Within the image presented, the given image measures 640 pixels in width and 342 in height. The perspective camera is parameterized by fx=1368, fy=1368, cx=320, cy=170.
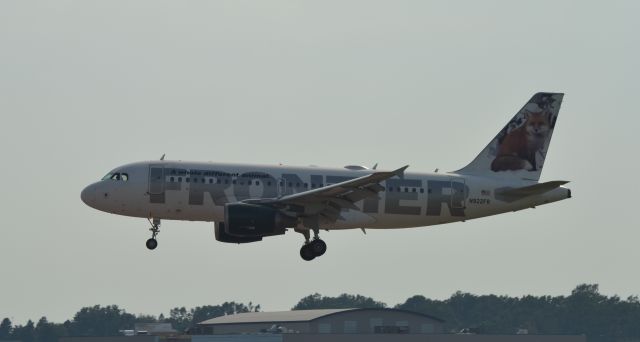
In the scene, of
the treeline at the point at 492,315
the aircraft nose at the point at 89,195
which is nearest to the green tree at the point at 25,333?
the treeline at the point at 492,315

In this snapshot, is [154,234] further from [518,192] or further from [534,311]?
[534,311]

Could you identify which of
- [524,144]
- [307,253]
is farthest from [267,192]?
[524,144]

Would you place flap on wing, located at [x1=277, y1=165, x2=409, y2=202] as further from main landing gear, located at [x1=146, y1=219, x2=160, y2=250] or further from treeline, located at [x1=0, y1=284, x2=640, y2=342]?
treeline, located at [x1=0, y1=284, x2=640, y2=342]

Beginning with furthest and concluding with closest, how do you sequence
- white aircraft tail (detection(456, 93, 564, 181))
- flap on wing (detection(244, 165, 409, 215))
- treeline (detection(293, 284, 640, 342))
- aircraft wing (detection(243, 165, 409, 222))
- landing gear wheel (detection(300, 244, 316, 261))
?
treeline (detection(293, 284, 640, 342)) → white aircraft tail (detection(456, 93, 564, 181)) → landing gear wheel (detection(300, 244, 316, 261)) → aircraft wing (detection(243, 165, 409, 222)) → flap on wing (detection(244, 165, 409, 215))

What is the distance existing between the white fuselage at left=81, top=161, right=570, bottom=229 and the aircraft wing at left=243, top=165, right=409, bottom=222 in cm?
91

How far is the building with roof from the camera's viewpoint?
98000 millimetres

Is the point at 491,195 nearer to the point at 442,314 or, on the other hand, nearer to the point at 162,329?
the point at 162,329

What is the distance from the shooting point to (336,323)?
99375mm

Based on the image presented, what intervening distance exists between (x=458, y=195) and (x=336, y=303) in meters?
107

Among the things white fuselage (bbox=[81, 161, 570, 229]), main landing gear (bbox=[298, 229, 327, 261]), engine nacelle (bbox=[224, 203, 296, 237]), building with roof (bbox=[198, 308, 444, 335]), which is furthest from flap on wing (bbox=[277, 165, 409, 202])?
building with roof (bbox=[198, 308, 444, 335])

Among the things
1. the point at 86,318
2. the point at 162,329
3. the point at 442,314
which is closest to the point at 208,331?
the point at 162,329

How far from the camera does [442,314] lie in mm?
177625

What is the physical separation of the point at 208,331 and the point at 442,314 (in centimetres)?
8232

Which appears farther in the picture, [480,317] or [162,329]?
[480,317]
